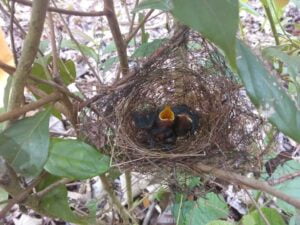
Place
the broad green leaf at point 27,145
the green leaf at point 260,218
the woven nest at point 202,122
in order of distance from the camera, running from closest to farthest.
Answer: the broad green leaf at point 27,145
the woven nest at point 202,122
the green leaf at point 260,218

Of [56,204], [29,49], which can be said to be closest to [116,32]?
[29,49]

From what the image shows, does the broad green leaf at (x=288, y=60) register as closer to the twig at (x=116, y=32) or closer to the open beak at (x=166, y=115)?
the twig at (x=116, y=32)

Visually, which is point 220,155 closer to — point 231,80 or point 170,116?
point 231,80

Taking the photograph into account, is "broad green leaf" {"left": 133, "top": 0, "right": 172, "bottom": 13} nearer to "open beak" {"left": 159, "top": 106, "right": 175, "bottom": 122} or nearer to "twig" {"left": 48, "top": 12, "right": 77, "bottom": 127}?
"twig" {"left": 48, "top": 12, "right": 77, "bottom": 127}

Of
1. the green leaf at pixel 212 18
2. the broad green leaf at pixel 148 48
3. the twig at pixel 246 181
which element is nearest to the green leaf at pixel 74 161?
the twig at pixel 246 181

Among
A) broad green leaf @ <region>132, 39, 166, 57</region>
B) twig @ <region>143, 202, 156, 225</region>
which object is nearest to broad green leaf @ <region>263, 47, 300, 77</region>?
broad green leaf @ <region>132, 39, 166, 57</region>

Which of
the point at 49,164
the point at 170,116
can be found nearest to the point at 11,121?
the point at 49,164

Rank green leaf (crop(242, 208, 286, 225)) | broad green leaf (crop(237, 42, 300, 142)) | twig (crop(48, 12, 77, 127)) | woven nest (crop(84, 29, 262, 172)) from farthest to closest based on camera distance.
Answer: green leaf (crop(242, 208, 286, 225)), woven nest (crop(84, 29, 262, 172)), twig (crop(48, 12, 77, 127)), broad green leaf (crop(237, 42, 300, 142))
